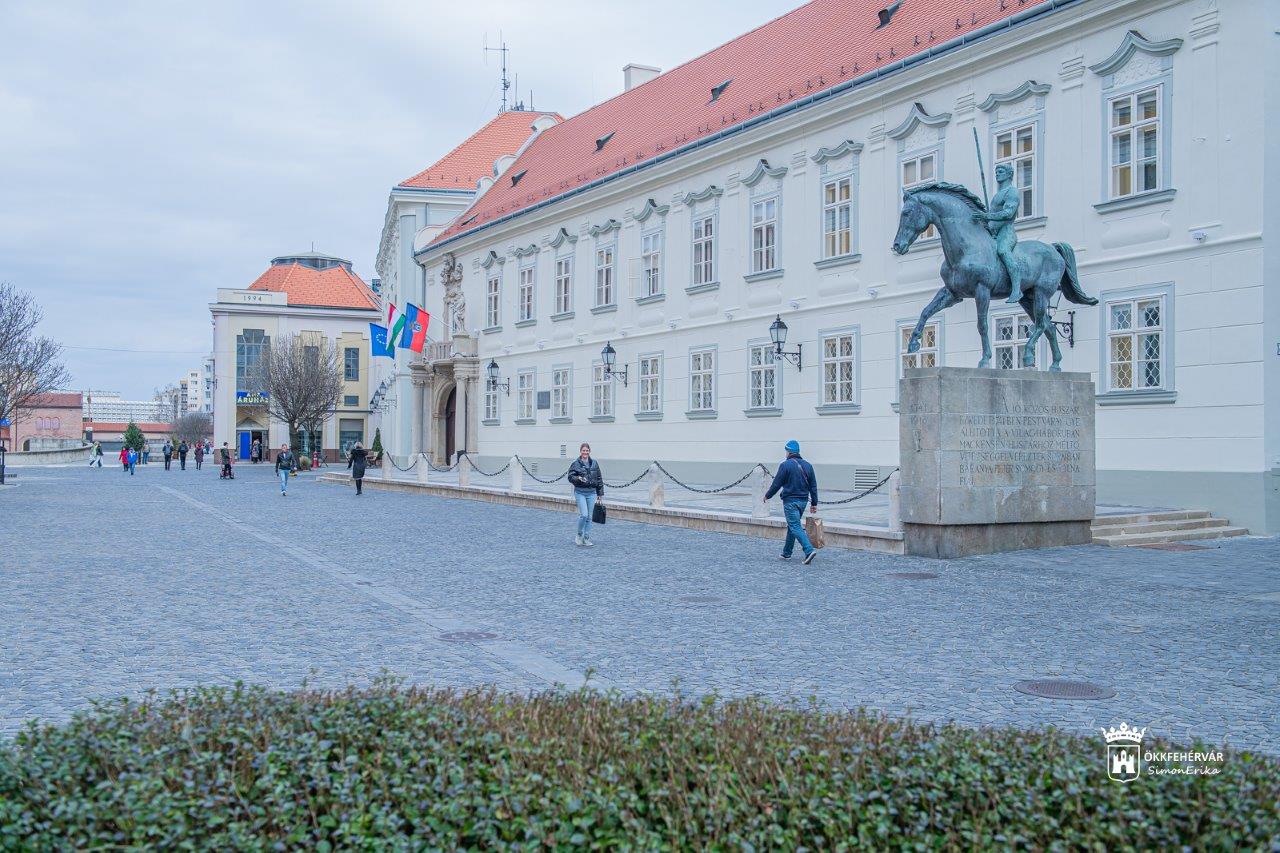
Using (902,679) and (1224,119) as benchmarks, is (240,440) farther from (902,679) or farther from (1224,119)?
(902,679)

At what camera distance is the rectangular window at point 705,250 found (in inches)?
1256

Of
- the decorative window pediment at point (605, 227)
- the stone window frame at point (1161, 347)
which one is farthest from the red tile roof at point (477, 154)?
the stone window frame at point (1161, 347)

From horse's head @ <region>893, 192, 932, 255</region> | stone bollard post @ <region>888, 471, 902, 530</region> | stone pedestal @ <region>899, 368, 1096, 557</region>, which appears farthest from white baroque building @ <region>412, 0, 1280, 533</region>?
stone bollard post @ <region>888, 471, 902, 530</region>

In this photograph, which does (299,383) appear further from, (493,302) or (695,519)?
(695,519)

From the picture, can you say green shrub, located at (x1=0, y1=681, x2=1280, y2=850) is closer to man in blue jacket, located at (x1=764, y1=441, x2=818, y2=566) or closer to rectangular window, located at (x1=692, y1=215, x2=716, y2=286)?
man in blue jacket, located at (x1=764, y1=441, x2=818, y2=566)

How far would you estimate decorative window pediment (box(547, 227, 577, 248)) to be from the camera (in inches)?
1527

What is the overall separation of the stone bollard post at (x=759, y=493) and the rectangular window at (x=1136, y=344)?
664cm

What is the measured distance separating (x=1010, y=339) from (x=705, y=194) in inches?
450

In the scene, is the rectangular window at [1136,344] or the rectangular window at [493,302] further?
the rectangular window at [493,302]

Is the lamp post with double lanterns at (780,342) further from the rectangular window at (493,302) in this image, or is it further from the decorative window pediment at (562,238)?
the rectangular window at (493,302)

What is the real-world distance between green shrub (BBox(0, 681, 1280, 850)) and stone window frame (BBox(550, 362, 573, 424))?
34.1 meters

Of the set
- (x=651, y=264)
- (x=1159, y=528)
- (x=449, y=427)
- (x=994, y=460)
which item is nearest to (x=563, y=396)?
(x=651, y=264)

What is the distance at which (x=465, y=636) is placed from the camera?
9.67 metres

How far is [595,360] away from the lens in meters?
37.4
